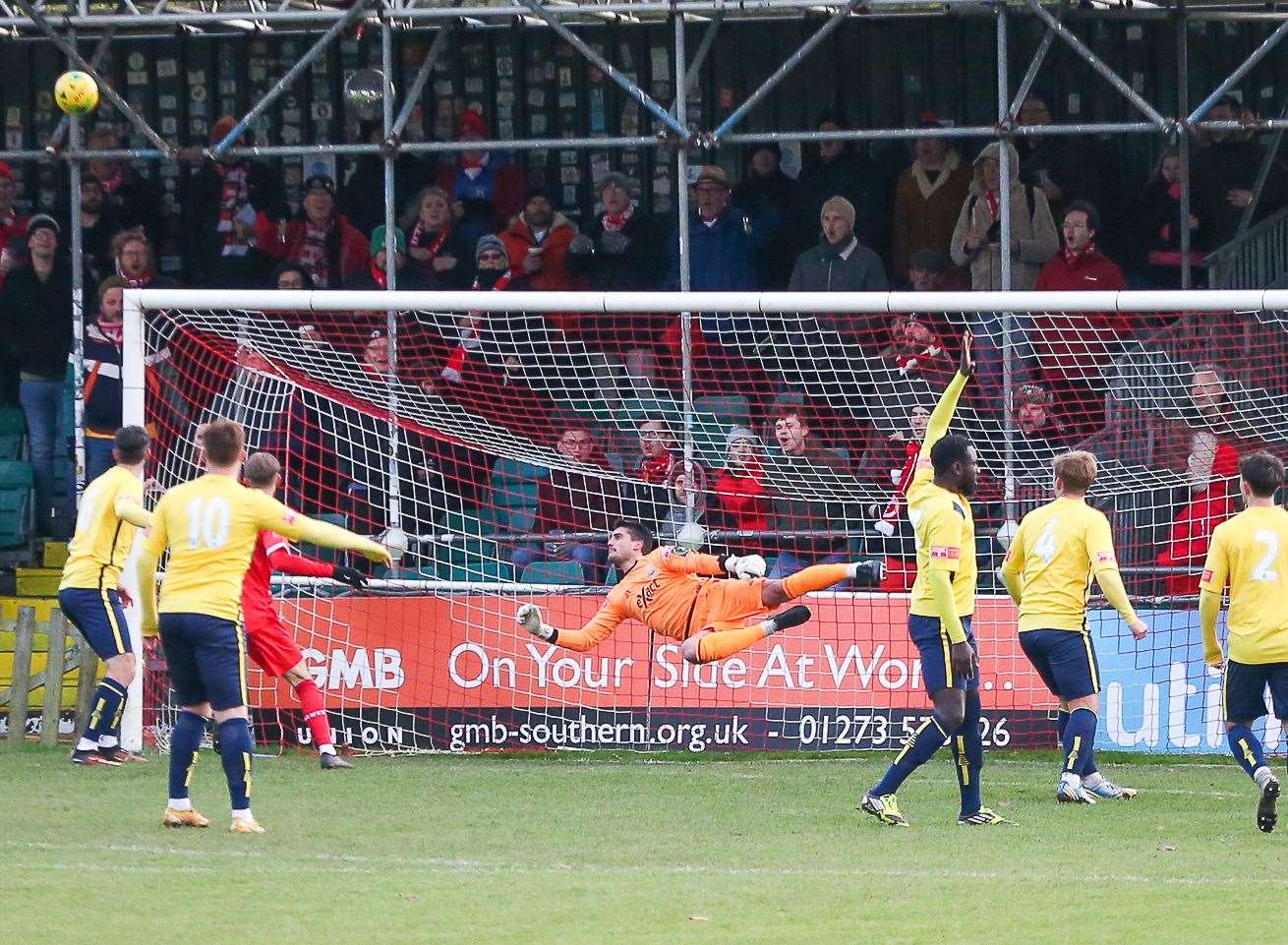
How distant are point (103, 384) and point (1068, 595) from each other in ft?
23.7

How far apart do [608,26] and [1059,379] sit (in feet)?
17.5

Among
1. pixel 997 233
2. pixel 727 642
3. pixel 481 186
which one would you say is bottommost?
pixel 727 642

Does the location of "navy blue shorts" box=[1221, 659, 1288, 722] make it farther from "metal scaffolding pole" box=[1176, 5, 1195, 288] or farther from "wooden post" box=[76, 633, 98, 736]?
"wooden post" box=[76, 633, 98, 736]

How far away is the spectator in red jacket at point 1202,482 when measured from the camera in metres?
13.0

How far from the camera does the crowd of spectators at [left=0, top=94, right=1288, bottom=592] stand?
1366cm

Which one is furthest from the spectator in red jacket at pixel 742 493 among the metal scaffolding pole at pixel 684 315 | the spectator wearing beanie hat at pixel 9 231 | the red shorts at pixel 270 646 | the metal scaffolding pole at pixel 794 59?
the spectator wearing beanie hat at pixel 9 231

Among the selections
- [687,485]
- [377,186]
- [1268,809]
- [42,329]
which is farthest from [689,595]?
[42,329]

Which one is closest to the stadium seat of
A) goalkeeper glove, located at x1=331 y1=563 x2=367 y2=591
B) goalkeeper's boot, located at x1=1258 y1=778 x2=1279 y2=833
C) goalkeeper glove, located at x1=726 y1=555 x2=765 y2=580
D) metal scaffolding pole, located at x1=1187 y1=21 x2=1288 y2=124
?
goalkeeper glove, located at x1=726 y1=555 x2=765 y2=580

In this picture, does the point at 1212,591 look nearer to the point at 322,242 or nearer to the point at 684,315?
the point at 684,315

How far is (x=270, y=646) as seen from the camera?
11836 mm

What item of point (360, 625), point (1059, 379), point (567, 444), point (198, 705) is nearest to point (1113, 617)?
point (1059, 379)

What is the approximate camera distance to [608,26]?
16938 mm

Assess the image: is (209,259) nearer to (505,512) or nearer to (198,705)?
(505,512)

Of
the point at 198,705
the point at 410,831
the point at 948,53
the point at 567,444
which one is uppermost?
the point at 948,53
